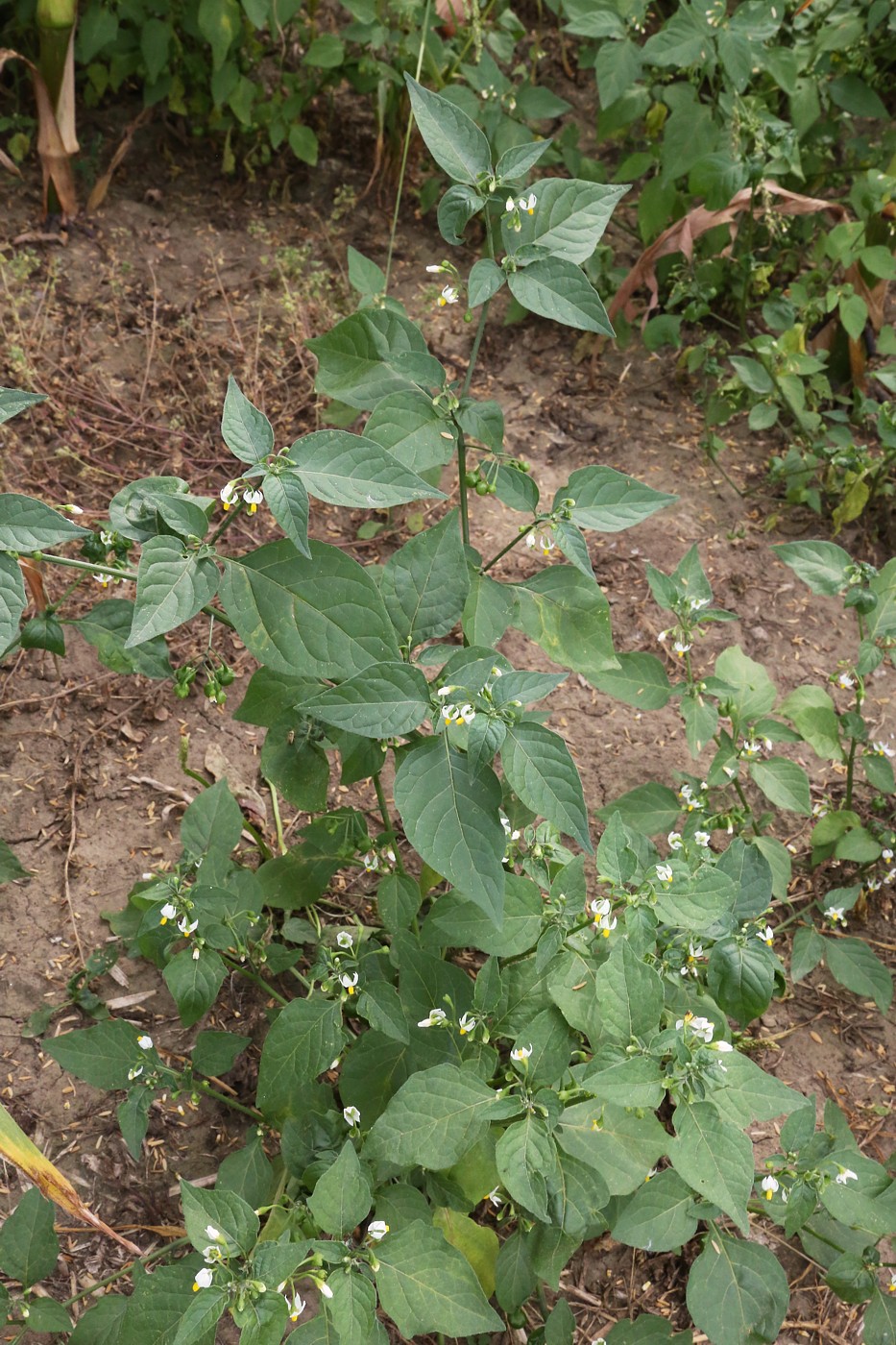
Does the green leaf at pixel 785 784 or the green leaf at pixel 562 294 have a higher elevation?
the green leaf at pixel 562 294

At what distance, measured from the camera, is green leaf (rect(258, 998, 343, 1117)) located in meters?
1.79

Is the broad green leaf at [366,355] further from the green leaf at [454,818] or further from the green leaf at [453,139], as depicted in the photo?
the green leaf at [454,818]

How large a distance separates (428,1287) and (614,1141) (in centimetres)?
39

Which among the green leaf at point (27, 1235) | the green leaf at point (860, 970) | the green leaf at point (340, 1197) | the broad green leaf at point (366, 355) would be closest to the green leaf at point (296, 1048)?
the green leaf at point (340, 1197)

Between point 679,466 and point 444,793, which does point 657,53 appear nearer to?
point 679,466

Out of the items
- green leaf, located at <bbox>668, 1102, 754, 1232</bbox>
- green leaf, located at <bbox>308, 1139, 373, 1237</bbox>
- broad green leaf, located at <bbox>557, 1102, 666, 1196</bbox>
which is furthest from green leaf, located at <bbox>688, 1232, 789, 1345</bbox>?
green leaf, located at <bbox>308, 1139, 373, 1237</bbox>

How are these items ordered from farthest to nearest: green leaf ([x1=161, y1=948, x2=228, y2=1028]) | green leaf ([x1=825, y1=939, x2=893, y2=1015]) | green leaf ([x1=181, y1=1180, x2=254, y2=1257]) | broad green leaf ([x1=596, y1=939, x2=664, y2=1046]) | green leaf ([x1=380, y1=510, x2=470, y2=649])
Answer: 1. green leaf ([x1=825, y1=939, x2=893, y2=1015])
2. green leaf ([x1=161, y1=948, x2=228, y2=1028])
3. green leaf ([x1=380, y1=510, x2=470, y2=649])
4. broad green leaf ([x1=596, y1=939, x2=664, y2=1046])
5. green leaf ([x1=181, y1=1180, x2=254, y2=1257])

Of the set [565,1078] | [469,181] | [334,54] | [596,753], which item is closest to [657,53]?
[334,54]

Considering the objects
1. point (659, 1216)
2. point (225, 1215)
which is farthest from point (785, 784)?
point (225, 1215)

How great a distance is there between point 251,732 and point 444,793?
1293mm

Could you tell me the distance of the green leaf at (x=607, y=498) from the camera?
1930 mm

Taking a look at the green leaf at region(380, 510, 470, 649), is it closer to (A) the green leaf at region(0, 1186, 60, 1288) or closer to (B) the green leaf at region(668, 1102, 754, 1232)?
(B) the green leaf at region(668, 1102, 754, 1232)

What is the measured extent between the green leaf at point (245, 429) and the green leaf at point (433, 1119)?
98cm

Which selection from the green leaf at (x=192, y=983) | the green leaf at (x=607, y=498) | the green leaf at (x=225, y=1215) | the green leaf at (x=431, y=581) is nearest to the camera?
the green leaf at (x=225, y=1215)
